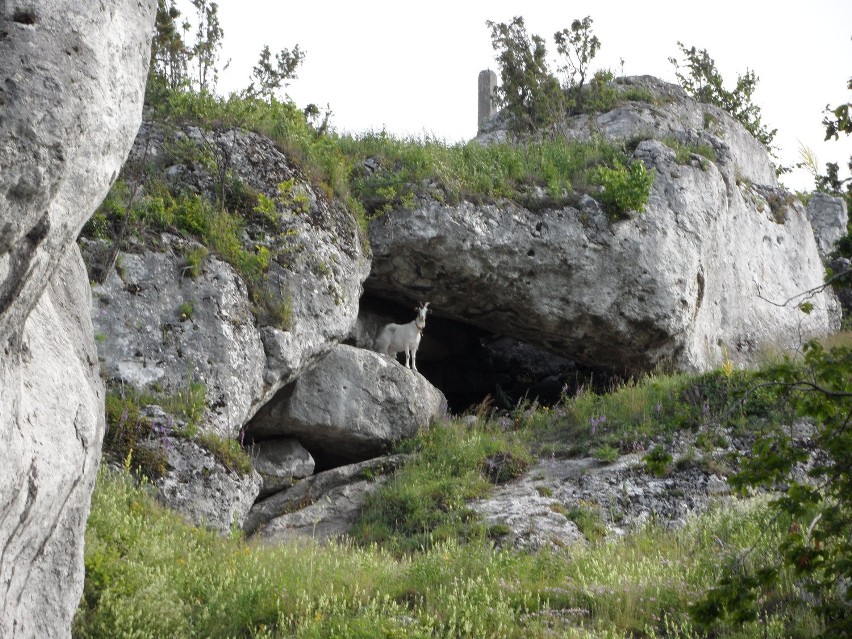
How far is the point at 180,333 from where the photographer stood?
1263cm

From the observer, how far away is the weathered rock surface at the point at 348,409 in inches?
585

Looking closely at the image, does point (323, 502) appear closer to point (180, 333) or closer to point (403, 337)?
point (180, 333)

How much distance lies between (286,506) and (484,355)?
8605 millimetres

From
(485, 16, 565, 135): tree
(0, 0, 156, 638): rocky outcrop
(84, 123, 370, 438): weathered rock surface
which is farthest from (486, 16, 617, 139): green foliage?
(0, 0, 156, 638): rocky outcrop

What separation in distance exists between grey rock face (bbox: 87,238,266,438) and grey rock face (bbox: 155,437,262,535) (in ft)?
2.10

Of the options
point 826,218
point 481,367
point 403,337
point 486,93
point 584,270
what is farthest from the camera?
point 486,93

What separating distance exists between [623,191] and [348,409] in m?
6.98

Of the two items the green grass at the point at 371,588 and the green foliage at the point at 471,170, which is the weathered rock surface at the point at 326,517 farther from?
the green foliage at the point at 471,170

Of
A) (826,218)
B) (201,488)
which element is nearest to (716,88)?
(826,218)

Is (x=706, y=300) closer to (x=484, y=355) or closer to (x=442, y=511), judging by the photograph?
(x=484, y=355)

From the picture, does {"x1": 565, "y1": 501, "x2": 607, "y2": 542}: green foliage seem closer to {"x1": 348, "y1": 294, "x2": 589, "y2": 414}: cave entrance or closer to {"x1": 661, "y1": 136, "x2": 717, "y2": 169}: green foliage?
{"x1": 348, "y1": 294, "x2": 589, "y2": 414}: cave entrance

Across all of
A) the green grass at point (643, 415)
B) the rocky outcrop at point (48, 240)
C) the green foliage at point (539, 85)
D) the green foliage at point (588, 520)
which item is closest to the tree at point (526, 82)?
the green foliage at point (539, 85)

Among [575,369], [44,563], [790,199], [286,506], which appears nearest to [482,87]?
[790,199]

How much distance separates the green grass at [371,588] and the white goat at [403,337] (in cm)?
738
